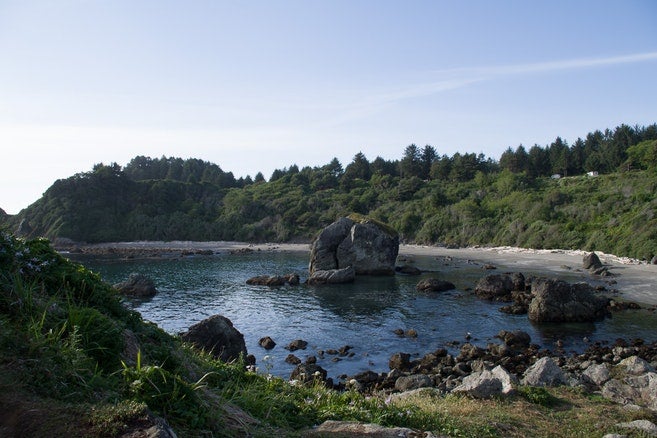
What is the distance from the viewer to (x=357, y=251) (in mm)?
51500

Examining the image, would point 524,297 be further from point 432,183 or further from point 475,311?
point 432,183

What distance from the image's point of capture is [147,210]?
108438 millimetres

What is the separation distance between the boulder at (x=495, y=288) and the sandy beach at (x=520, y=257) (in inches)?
323

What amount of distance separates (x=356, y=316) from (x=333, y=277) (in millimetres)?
14494

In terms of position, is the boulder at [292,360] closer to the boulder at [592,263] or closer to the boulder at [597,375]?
the boulder at [597,375]

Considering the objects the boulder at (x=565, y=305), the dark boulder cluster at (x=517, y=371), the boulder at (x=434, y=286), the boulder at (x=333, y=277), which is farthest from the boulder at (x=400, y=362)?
the boulder at (x=333, y=277)

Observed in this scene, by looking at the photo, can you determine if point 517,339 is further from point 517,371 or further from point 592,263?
point 592,263

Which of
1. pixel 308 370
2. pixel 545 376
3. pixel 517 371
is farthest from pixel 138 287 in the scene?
pixel 545 376

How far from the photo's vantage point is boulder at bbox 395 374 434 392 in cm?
1678

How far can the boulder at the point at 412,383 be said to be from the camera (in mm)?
16781

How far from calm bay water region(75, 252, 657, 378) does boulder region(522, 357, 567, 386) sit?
7.71m

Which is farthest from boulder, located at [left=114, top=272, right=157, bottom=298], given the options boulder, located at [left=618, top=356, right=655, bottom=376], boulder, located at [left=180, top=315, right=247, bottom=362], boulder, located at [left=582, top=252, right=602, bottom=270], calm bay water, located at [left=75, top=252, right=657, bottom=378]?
boulder, located at [left=582, top=252, right=602, bottom=270]

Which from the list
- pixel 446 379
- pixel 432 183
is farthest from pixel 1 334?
pixel 432 183

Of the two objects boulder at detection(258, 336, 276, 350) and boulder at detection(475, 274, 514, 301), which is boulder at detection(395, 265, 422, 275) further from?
boulder at detection(258, 336, 276, 350)
